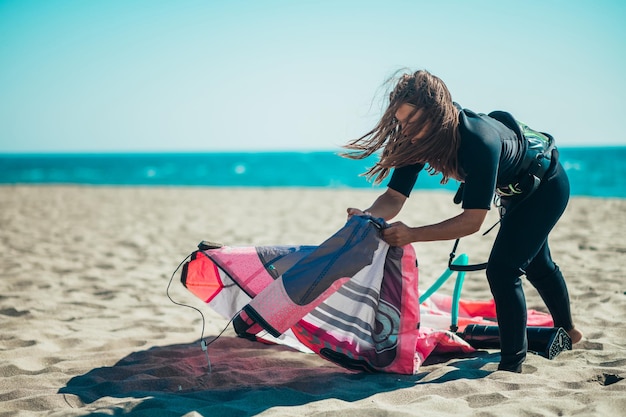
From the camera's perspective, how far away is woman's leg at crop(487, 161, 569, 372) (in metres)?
2.74

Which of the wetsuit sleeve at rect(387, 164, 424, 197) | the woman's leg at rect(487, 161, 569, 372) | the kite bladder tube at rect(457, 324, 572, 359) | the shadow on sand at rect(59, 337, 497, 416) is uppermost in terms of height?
the wetsuit sleeve at rect(387, 164, 424, 197)

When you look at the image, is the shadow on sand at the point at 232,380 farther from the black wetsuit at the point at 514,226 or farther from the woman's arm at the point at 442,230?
the woman's arm at the point at 442,230

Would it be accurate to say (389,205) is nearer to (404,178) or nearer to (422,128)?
(404,178)

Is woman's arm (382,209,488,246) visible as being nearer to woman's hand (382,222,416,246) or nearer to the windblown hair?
woman's hand (382,222,416,246)

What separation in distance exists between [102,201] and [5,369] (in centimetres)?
1038

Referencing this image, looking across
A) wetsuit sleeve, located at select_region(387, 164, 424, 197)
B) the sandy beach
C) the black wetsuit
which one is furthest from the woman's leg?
wetsuit sleeve, located at select_region(387, 164, 424, 197)

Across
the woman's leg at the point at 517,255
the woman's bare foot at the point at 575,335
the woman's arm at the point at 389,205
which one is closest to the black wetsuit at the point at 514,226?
the woman's leg at the point at 517,255

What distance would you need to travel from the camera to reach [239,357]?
3295mm

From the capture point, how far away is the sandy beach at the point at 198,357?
8.12 feet

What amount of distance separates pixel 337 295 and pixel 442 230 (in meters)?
0.74

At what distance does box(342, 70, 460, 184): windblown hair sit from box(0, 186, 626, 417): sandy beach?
1.08m

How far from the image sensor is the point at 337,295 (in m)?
3.04

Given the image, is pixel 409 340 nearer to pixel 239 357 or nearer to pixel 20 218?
pixel 239 357

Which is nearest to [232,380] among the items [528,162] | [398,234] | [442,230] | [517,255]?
[398,234]
